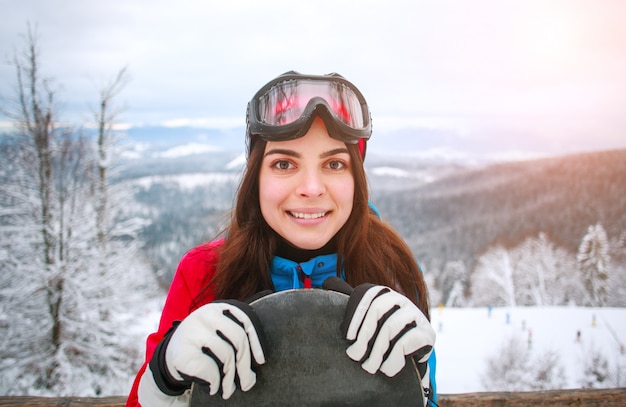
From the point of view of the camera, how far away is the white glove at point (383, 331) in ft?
3.51

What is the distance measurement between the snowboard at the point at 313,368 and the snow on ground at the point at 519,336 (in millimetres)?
16944

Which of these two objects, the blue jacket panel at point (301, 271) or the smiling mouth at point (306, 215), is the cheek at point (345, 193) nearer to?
the smiling mouth at point (306, 215)

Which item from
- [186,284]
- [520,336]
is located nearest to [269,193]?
[186,284]

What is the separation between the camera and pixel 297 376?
1120 mm

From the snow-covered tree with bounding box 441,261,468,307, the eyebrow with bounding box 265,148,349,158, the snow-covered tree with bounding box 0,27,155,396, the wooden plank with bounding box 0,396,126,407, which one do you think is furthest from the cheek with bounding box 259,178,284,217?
the snow-covered tree with bounding box 441,261,468,307

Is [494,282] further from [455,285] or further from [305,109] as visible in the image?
[305,109]

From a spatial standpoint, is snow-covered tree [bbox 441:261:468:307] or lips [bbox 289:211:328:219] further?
snow-covered tree [bbox 441:261:468:307]

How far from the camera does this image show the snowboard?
1.10m

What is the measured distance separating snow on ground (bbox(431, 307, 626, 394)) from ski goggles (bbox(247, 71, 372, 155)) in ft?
63.7

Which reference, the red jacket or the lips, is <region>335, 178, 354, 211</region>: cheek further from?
the red jacket

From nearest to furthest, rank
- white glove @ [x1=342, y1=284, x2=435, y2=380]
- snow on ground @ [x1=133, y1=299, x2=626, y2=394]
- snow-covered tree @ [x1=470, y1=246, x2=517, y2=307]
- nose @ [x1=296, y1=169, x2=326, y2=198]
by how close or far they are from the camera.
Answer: white glove @ [x1=342, y1=284, x2=435, y2=380] → nose @ [x1=296, y1=169, x2=326, y2=198] → snow on ground @ [x1=133, y1=299, x2=626, y2=394] → snow-covered tree @ [x1=470, y1=246, x2=517, y2=307]

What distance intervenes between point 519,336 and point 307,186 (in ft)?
85.4

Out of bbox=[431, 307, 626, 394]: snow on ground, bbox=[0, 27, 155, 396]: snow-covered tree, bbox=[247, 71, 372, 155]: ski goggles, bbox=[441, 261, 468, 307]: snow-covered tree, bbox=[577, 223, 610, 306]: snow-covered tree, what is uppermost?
bbox=[247, 71, 372, 155]: ski goggles

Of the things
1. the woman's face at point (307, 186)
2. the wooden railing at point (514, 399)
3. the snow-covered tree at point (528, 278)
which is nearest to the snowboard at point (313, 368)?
the woman's face at point (307, 186)
